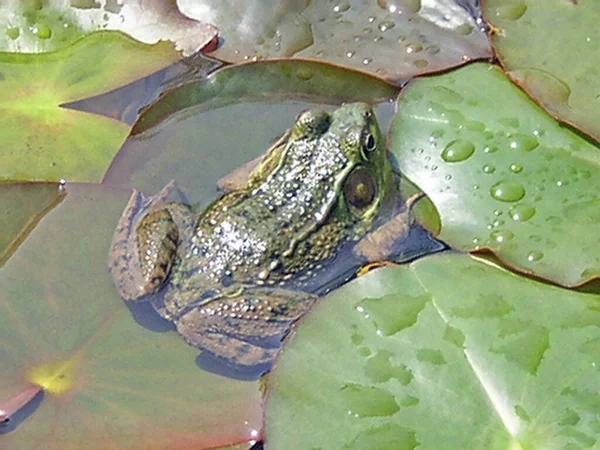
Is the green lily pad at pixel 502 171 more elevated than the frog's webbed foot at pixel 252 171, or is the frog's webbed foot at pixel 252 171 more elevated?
the green lily pad at pixel 502 171

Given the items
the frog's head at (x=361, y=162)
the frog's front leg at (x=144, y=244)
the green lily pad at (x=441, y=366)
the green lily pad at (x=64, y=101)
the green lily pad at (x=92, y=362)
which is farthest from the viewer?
the frog's head at (x=361, y=162)

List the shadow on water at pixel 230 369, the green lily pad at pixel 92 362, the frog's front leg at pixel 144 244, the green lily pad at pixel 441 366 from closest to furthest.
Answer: the green lily pad at pixel 441 366 < the green lily pad at pixel 92 362 < the shadow on water at pixel 230 369 < the frog's front leg at pixel 144 244

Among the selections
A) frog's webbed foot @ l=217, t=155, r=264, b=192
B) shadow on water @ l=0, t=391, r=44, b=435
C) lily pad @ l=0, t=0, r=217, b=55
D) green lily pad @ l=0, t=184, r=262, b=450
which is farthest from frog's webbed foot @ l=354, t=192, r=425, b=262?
shadow on water @ l=0, t=391, r=44, b=435

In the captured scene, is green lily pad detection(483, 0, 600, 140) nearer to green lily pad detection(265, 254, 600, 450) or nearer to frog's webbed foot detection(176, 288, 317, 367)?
green lily pad detection(265, 254, 600, 450)

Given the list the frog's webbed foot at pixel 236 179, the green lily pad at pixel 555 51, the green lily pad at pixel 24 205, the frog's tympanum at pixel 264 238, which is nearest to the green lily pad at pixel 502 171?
the green lily pad at pixel 555 51

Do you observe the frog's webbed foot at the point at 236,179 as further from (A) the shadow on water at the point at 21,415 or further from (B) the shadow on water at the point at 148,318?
(A) the shadow on water at the point at 21,415

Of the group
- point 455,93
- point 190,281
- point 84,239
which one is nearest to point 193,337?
point 190,281

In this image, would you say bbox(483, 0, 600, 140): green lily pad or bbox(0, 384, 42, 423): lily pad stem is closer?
bbox(0, 384, 42, 423): lily pad stem

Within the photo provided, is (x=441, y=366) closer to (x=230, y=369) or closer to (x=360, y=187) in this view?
(x=230, y=369)
